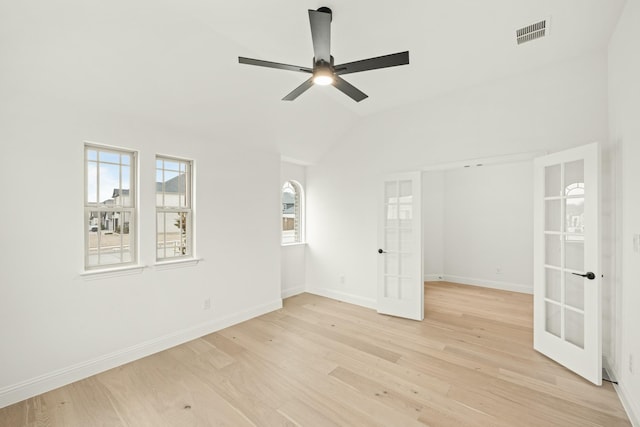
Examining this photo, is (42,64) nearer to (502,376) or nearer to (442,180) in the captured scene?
(502,376)

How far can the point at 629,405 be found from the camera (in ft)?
7.02

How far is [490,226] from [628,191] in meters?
4.02

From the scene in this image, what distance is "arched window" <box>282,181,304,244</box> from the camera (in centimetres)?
553

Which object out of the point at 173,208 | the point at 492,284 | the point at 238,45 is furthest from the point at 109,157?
the point at 492,284

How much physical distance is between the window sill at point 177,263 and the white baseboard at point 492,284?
5.48 m

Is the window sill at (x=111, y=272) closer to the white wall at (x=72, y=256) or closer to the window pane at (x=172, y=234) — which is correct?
the white wall at (x=72, y=256)

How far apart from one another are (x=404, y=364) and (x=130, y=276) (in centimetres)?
310

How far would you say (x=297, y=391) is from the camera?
8.11 ft

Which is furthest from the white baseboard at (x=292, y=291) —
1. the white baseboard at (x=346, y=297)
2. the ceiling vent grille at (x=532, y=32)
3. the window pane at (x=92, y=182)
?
the ceiling vent grille at (x=532, y=32)

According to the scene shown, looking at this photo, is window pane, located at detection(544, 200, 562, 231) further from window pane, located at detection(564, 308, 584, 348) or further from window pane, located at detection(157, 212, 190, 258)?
window pane, located at detection(157, 212, 190, 258)

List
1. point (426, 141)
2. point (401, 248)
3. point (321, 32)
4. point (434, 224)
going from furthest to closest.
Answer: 1. point (434, 224)
2. point (401, 248)
3. point (426, 141)
4. point (321, 32)

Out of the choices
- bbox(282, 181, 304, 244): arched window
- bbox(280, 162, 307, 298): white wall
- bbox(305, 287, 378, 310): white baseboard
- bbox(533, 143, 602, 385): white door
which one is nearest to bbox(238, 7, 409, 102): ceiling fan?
bbox(533, 143, 602, 385): white door

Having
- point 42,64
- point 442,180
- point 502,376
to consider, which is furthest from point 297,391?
point 442,180

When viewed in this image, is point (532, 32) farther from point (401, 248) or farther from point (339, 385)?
point (339, 385)
